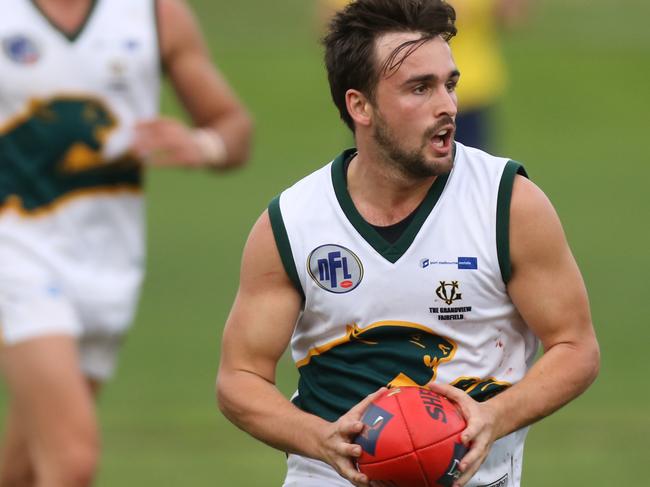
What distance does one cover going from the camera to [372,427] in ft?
17.3

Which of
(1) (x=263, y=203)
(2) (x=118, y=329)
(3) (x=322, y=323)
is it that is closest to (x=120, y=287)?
(2) (x=118, y=329)

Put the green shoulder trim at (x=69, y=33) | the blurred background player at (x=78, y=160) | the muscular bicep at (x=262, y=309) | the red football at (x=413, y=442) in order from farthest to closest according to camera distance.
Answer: the green shoulder trim at (x=69, y=33), the blurred background player at (x=78, y=160), the muscular bicep at (x=262, y=309), the red football at (x=413, y=442)

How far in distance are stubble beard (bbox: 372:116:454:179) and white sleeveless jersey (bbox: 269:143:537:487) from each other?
143 millimetres

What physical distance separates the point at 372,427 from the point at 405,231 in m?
0.73

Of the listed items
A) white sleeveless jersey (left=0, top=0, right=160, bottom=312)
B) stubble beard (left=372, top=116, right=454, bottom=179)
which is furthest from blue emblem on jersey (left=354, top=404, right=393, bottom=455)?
white sleeveless jersey (left=0, top=0, right=160, bottom=312)

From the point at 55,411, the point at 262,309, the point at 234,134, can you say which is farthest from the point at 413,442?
the point at 234,134

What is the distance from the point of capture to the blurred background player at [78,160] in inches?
289

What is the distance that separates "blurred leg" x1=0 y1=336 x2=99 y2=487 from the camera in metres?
6.91

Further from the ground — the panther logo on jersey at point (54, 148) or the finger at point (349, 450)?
the panther logo on jersey at point (54, 148)

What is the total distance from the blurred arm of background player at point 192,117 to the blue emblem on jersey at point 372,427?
2.53 meters

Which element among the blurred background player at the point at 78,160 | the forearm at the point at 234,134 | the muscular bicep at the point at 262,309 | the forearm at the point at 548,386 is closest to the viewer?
the forearm at the point at 548,386

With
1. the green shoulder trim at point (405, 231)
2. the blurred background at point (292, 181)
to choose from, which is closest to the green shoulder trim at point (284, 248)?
the green shoulder trim at point (405, 231)

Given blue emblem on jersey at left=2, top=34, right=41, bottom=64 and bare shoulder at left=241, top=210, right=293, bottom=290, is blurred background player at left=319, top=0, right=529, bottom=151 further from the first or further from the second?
bare shoulder at left=241, top=210, right=293, bottom=290

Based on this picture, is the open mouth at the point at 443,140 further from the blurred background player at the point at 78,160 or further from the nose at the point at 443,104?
the blurred background player at the point at 78,160
